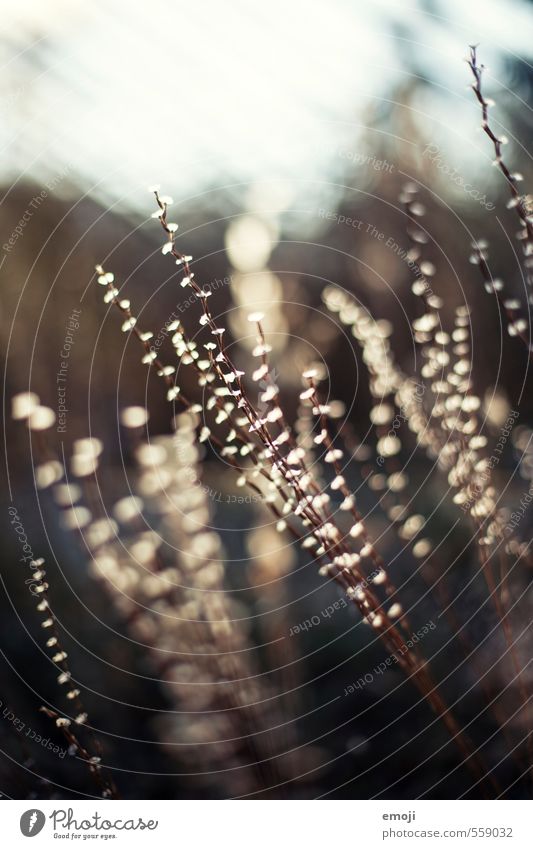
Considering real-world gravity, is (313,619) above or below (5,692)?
above

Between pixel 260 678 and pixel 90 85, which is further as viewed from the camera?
pixel 260 678

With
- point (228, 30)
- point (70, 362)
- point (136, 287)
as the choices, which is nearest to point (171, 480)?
point (70, 362)

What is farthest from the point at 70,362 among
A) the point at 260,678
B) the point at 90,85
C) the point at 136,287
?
the point at 260,678
